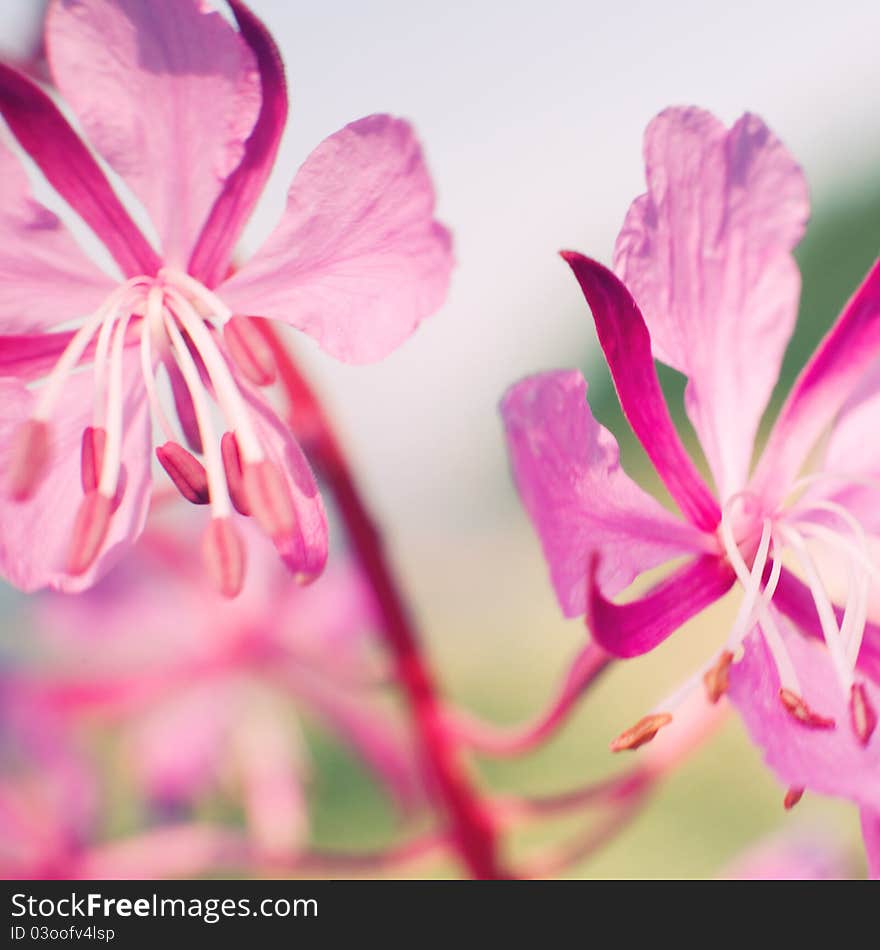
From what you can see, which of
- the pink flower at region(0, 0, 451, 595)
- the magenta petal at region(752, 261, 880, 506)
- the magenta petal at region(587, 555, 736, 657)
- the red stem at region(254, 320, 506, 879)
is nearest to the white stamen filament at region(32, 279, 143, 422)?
the pink flower at region(0, 0, 451, 595)

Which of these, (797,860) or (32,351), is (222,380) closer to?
(32,351)

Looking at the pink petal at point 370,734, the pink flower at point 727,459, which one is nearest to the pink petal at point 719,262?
the pink flower at point 727,459

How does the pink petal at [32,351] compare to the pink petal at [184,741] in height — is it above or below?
above

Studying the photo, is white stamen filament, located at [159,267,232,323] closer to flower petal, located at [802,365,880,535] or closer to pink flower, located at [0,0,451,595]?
pink flower, located at [0,0,451,595]

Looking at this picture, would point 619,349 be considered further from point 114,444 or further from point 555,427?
point 114,444

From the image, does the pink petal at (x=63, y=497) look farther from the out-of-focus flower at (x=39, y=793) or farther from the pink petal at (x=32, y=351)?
the out-of-focus flower at (x=39, y=793)

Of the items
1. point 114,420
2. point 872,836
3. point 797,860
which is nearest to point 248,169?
point 114,420
